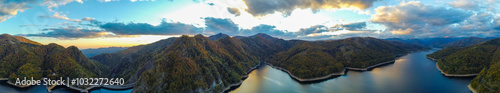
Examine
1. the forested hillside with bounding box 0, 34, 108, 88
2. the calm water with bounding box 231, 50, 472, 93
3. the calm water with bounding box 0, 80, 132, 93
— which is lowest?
the calm water with bounding box 0, 80, 132, 93

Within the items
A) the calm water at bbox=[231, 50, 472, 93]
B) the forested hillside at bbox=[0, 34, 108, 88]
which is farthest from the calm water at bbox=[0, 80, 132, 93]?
the calm water at bbox=[231, 50, 472, 93]

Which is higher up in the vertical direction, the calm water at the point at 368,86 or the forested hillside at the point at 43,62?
the forested hillside at the point at 43,62

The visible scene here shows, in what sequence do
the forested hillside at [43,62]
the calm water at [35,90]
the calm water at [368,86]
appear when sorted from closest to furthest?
1. the calm water at [368,86]
2. the calm water at [35,90]
3. the forested hillside at [43,62]

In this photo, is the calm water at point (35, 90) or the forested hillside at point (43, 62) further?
the forested hillside at point (43, 62)

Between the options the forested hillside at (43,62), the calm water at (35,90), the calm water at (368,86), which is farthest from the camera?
the forested hillside at (43,62)

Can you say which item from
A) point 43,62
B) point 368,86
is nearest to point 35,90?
point 43,62

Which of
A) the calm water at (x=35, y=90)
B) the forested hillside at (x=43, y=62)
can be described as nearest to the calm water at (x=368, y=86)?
the calm water at (x=35, y=90)

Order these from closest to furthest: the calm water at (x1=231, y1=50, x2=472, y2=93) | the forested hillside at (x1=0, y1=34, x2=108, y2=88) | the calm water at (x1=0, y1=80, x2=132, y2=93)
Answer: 1. the calm water at (x1=231, y1=50, x2=472, y2=93)
2. the calm water at (x1=0, y1=80, x2=132, y2=93)
3. the forested hillside at (x1=0, y1=34, x2=108, y2=88)

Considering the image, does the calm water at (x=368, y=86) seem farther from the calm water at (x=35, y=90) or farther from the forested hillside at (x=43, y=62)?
the forested hillside at (x=43, y=62)

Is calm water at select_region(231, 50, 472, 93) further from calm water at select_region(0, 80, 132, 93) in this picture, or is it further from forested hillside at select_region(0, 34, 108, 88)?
forested hillside at select_region(0, 34, 108, 88)

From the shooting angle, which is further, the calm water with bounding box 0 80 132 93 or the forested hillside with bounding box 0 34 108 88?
the forested hillside with bounding box 0 34 108 88

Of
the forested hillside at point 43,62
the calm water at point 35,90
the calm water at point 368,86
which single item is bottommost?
the calm water at point 35,90

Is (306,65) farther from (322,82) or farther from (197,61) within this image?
(197,61)
